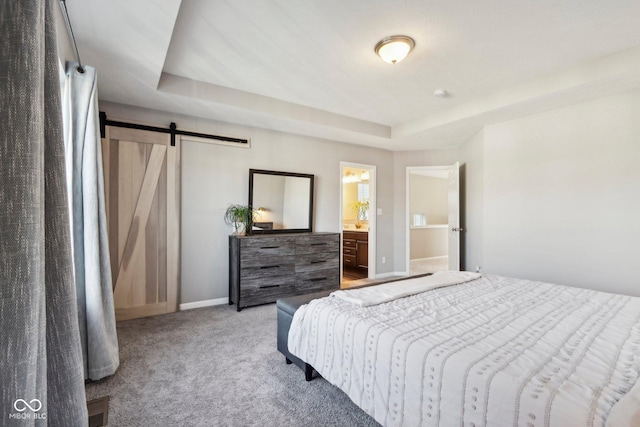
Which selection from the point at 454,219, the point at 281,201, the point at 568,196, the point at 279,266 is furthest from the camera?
the point at 454,219

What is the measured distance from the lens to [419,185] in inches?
312

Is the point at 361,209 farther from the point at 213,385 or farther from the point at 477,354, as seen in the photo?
the point at 477,354

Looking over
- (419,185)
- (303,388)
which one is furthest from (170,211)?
(419,185)

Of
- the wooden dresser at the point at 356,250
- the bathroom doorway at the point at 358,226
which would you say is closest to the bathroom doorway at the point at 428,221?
the bathroom doorway at the point at 358,226

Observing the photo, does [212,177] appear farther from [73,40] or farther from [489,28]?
[489,28]

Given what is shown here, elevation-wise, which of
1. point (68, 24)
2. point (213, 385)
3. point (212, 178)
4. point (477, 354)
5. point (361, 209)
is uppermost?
point (68, 24)

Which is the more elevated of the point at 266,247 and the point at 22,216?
the point at 22,216

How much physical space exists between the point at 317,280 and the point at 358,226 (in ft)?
7.85

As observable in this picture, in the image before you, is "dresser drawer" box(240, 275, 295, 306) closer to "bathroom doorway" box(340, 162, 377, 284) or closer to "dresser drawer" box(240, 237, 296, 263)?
"dresser drawer" box(240, 237, 296, 263)

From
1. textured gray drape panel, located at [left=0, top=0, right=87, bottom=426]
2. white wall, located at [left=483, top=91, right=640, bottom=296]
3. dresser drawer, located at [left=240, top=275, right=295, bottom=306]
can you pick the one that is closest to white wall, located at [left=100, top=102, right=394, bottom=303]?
dresser drawer, located at [left=240, top=275, right=295, bottom=306]

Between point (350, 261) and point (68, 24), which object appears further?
point (350, 261)

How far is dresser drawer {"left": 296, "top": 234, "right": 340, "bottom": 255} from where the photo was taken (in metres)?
3.94

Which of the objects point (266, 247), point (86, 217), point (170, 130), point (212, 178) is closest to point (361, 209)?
point (266, 247)

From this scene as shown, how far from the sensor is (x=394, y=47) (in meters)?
2.38
